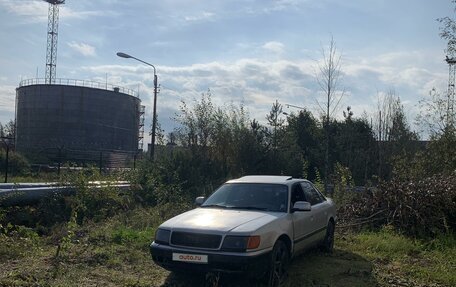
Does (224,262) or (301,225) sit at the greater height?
(301,225)

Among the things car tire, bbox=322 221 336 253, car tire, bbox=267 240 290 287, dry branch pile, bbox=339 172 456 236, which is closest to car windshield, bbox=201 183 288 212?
car tire, bbox=267 240 290 287

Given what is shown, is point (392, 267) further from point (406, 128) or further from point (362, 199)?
point (406, 128)

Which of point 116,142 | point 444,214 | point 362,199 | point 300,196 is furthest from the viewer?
point 116,142

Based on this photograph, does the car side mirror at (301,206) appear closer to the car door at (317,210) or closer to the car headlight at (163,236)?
the car door at (317,210)

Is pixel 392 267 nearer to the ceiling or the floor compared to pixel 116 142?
nearer to the floor

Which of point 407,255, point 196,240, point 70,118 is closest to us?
point 196,240

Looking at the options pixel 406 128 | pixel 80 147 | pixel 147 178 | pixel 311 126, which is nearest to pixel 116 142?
pixel 80 147

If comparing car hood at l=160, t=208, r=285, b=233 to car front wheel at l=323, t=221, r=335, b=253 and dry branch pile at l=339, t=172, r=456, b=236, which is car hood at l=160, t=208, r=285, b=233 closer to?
car front wheel at l=323, t=221, r=335, b=253

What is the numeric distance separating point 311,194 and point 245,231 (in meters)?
3.03

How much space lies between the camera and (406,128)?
28.2m

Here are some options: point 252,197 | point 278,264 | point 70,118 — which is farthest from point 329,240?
point 70,118

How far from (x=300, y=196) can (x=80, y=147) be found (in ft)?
161

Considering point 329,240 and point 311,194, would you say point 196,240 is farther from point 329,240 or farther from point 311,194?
point 329,240

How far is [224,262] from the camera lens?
629 cm
